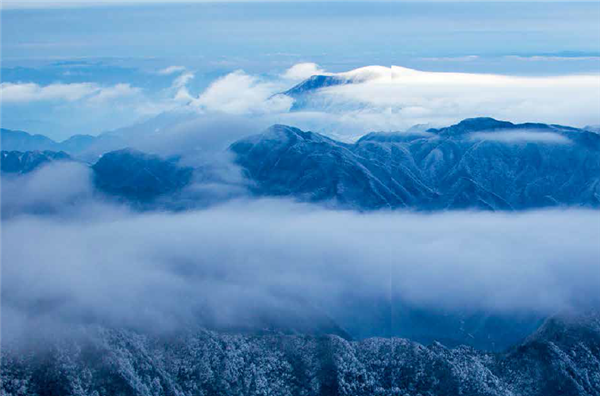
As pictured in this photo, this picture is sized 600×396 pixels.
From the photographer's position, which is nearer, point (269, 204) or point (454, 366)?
point (454, 366)

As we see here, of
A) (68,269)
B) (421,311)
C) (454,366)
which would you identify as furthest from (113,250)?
(454,366)

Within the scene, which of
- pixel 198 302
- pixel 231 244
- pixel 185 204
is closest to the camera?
pixel 198 302

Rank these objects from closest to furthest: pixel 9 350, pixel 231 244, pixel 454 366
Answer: pixel 9 350
pixel 454 366
pixel 231 244

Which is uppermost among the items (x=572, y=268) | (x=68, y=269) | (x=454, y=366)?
(x=454, y=366)

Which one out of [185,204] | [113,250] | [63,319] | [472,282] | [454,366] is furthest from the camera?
[185,204]

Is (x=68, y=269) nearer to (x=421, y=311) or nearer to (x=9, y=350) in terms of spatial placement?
(x=9, y=350)

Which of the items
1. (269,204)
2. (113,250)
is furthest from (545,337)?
(269,204)

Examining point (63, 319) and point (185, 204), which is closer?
point (63, 319)

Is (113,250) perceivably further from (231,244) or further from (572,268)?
(572,268)

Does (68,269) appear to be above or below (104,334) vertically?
below
